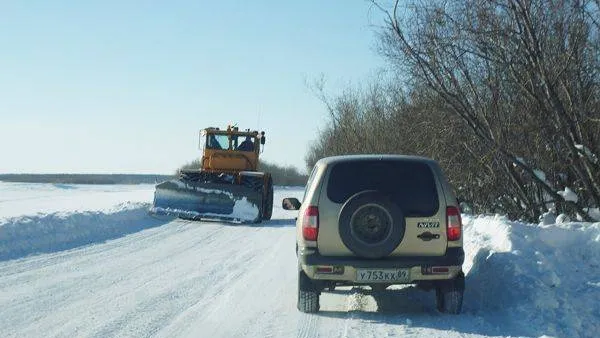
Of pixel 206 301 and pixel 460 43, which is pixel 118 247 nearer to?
pixel 206 301

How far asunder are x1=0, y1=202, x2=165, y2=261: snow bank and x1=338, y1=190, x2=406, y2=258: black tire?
285 inches

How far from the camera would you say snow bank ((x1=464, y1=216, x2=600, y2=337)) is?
21.4 ft

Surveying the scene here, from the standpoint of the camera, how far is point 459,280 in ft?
23.9

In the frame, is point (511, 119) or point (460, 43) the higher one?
point (460, 43)

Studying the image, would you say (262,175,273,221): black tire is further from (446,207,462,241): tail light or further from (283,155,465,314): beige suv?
(446,207,462,241): tail light

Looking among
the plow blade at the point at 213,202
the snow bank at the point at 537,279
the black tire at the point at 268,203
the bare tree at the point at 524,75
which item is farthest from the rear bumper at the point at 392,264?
the black tire at the point at 268,203

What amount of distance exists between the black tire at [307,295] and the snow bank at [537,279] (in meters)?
1.75

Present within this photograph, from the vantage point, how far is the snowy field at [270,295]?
21.7 feet

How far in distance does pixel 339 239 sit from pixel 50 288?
4.14 metres

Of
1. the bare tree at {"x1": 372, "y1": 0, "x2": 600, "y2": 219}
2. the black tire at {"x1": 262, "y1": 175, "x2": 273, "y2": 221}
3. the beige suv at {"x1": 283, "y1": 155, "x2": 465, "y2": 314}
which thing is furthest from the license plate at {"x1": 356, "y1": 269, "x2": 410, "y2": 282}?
the black tire at {"x1": 262, "y1": 175, "x2": 273, "y2": 221}

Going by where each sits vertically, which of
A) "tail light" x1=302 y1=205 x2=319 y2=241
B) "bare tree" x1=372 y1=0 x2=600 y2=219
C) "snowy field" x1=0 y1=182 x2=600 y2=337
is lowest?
"snowy field" x1=0 y1=182 x2=600 y2=337

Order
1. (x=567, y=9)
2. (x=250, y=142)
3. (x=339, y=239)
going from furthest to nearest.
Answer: (x=250, y=142), (x=567, y=9), (x=339, y=239)

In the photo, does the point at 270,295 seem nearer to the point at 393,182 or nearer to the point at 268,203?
the point at 393,182

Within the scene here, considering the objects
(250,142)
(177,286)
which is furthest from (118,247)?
(250,142)
